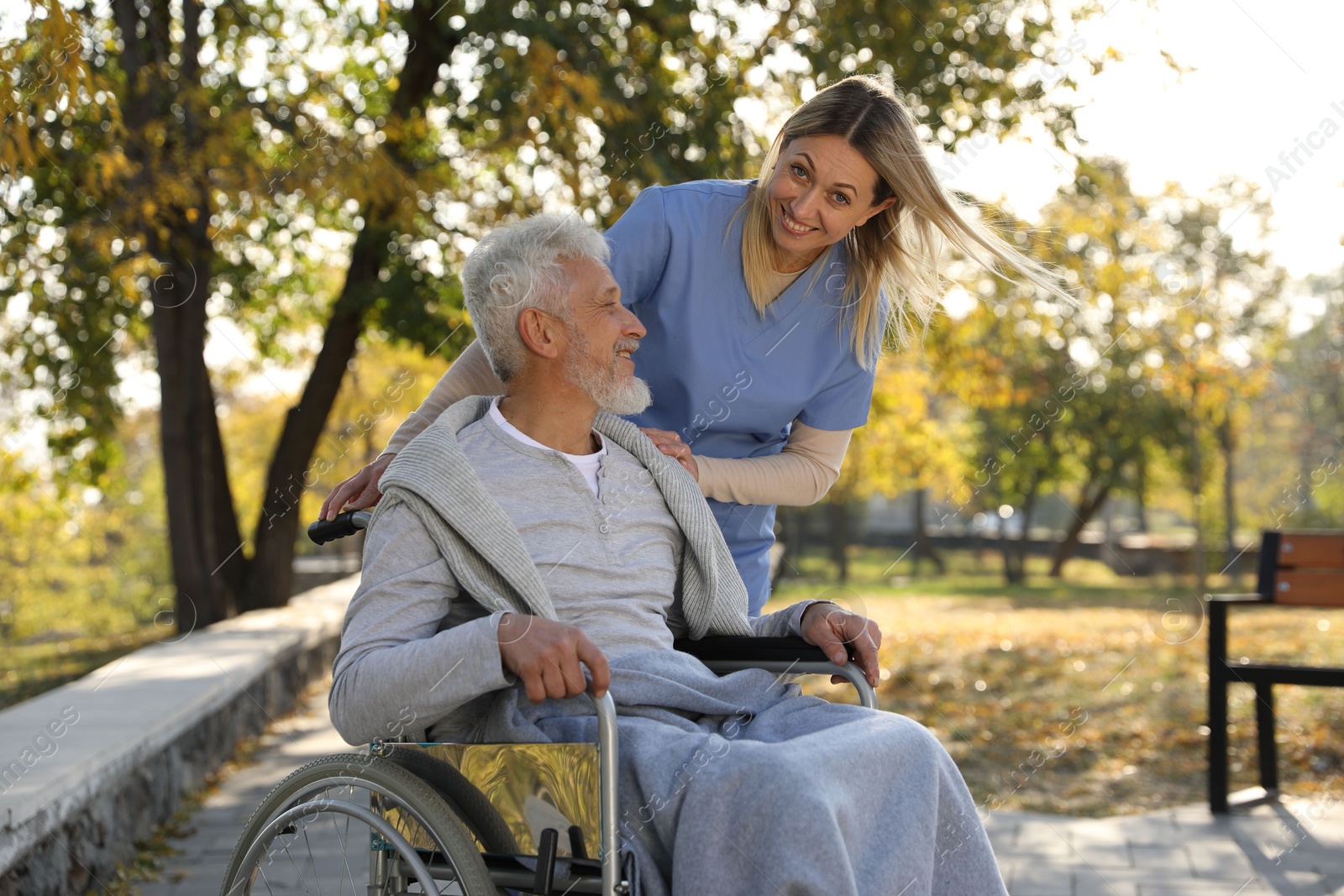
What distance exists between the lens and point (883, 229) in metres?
2.53

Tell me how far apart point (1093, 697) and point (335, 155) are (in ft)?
16.2

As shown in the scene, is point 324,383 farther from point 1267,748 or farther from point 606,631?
point 606,631

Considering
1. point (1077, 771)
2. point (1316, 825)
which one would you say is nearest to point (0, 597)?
point (1077, 771)

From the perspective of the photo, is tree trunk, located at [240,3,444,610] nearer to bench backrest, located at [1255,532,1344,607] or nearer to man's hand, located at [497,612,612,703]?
bench backrest, located at [1255,532,1344,607]

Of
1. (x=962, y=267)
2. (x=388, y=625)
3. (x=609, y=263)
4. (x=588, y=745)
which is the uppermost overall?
(x=962, y=267)

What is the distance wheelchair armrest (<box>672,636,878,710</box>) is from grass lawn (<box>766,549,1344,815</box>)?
8.58ft

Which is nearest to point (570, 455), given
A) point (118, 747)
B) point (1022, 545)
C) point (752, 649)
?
point (752, 649)

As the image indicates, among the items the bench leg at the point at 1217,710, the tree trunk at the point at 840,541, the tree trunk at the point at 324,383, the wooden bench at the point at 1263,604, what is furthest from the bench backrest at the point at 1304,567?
the tree trunk at the point at 840,541

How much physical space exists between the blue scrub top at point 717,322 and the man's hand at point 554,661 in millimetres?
876

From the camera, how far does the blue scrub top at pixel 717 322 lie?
8.16 feet

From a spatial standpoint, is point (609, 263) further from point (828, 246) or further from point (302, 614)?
point (302, 614)

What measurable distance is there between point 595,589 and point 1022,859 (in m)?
2.16

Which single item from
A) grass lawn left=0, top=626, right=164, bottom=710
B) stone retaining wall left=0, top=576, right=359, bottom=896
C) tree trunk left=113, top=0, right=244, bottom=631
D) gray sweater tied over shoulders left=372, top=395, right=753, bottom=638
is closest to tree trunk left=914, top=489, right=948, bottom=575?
grass lawn left=0, top=626, right=164, bottom=710

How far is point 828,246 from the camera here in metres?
2.52
